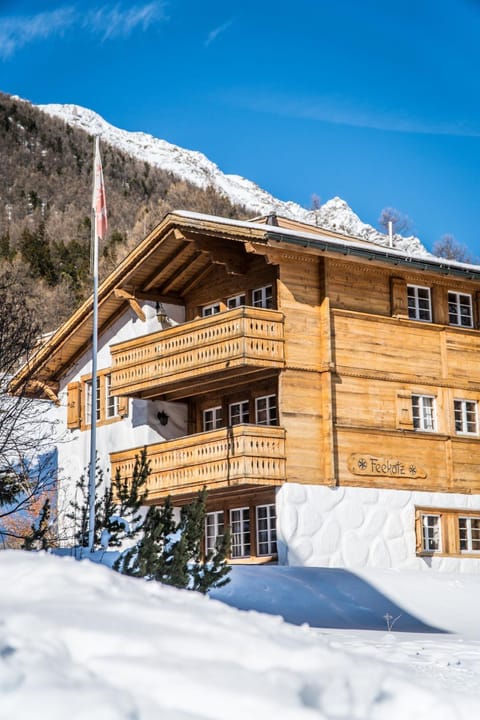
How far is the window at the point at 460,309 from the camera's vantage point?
1174 inches

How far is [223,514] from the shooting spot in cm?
2833

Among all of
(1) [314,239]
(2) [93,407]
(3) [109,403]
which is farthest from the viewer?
(3) [109,403]

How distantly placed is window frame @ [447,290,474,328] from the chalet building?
0.04 m

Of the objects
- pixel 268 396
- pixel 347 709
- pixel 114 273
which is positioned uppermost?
pixel 114 273

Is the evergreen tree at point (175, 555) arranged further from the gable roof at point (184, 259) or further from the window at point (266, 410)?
the window at point (266, 410)

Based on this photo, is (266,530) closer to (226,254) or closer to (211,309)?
(211,309)

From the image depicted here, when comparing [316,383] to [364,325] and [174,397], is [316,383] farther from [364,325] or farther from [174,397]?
[174,397]

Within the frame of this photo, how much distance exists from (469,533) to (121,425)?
30.4ft

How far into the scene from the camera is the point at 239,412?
28.9 metres

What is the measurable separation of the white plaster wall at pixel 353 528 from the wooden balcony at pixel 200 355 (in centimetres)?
296

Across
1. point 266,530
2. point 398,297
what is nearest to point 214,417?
point 266,530

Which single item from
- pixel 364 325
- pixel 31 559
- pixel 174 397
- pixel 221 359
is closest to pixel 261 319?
pixel 221 359

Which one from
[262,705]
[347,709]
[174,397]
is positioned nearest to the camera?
[262,705]

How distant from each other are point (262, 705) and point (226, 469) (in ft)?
70.0
